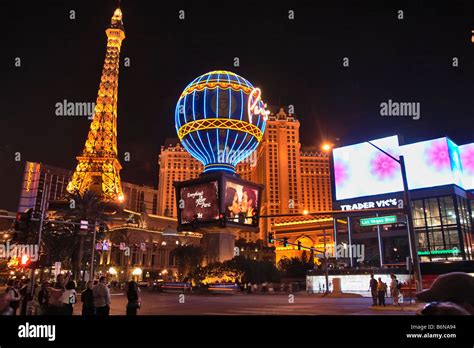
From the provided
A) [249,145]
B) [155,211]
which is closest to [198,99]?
[249,145]

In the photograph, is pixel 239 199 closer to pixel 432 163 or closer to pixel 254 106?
pixel 254 106

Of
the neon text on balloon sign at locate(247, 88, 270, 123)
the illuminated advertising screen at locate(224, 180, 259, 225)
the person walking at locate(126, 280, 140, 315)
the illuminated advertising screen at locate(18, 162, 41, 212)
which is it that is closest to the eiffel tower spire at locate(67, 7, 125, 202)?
the illuminated advertising screen at locate(224, 180, 259, 225)

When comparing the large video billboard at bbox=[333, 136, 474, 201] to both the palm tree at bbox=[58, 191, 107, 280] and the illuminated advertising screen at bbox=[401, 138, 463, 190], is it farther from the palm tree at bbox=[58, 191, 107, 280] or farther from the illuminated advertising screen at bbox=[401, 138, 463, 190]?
the palm tree at bbox=[58, 191, 107, 280]

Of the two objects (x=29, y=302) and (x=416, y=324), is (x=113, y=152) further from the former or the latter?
(x=416, y=324)

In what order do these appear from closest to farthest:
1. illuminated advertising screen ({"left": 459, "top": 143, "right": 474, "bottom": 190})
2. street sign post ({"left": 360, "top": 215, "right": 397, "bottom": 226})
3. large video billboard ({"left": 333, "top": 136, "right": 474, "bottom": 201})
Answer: street sign post ({"left": 360, "top": 215, "right": 397, "bottom": 226})
large video billboard ({"left": 333, "top": 136, "right": 474, "bottom": 201})
illuminated advertising screen ({"left": 459, "top": 143, "right": 474, "bottom": 190})

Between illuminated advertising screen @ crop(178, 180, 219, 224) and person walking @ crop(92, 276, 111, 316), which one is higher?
illuminated advertising screen @ crop(178, 180, 219, 224)

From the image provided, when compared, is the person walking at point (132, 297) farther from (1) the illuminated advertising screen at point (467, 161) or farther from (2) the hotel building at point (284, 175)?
(2) the hotel building at point (284, 175)

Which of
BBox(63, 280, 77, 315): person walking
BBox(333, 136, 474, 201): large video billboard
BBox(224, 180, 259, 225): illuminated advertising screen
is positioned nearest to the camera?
BBox(63, 280, 77, 315): person walking
